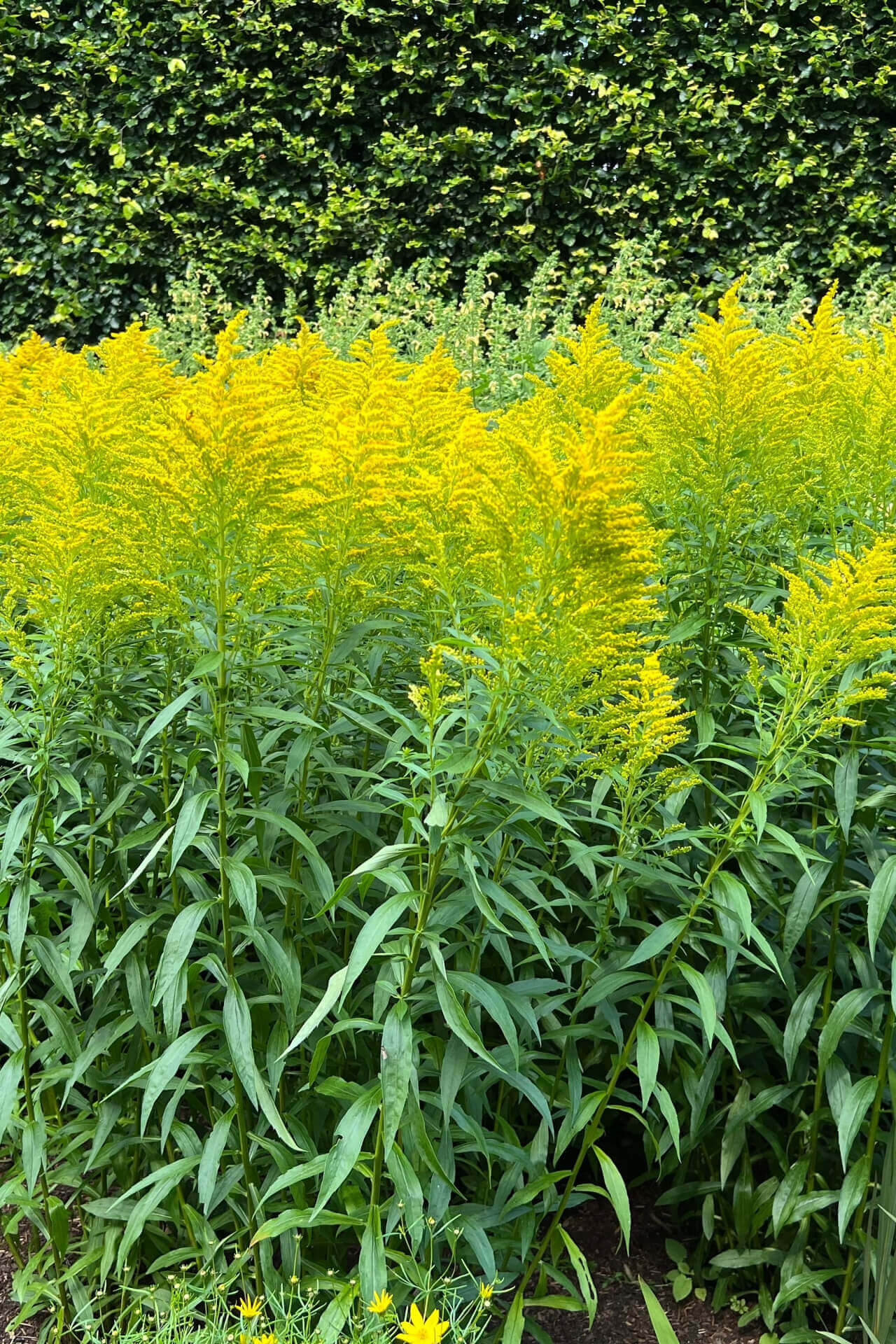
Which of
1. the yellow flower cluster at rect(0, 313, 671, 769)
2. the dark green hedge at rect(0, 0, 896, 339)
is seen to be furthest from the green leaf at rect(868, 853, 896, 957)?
the dark green hedge at rect(0, 0, 896, 339)

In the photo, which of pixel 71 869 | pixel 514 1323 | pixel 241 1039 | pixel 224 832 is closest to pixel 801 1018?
pixel 514 1323

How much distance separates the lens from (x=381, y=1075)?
2.32 metres

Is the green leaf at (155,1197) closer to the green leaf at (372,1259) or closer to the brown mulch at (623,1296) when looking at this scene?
the green leaf at (372,1259)

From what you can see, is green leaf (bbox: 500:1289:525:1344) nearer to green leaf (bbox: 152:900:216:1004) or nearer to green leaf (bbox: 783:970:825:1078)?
green leaf (bbox: 783:970:825:1078)

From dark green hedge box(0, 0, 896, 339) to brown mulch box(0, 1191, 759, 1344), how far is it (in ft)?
25.9

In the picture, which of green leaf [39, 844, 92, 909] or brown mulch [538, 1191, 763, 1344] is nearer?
green leaf [39, 844, 92, 909]

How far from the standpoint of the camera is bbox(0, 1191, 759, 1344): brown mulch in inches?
122

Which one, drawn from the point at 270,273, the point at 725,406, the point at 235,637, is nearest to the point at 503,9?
the point at 270,273

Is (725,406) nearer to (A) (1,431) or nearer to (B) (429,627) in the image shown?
(B) (429,627)

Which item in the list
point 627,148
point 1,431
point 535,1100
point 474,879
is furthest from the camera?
point 627,148

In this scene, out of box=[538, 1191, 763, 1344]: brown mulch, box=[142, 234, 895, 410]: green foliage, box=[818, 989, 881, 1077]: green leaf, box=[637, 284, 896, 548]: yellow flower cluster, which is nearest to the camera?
box=[818, 989, 881, 1077]: green leaf

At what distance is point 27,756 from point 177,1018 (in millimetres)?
693

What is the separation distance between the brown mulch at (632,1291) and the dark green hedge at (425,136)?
789 cm

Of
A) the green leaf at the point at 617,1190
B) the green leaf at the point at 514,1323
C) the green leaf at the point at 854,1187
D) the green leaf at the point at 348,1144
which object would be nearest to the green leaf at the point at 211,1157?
the green leaf at the point at 348,1144
